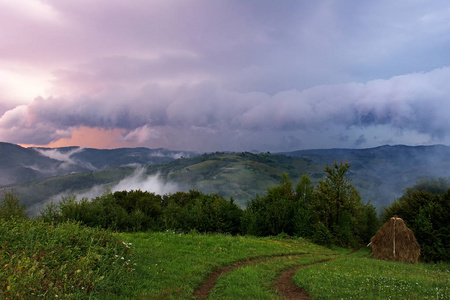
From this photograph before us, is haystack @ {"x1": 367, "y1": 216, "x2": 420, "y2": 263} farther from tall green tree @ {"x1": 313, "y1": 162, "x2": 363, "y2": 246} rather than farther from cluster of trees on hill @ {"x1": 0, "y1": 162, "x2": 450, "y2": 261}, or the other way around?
tall green tree @ {"x1": 313, "y1": 162, "x2": 363, "y2": 246}

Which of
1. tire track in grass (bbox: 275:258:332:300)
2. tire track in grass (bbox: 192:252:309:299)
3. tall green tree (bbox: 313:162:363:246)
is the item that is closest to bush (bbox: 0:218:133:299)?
tire track in grass (bbox: 192:252:309:299)

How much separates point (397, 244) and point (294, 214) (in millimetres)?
20057

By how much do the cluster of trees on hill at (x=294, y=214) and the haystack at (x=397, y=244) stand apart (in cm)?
787

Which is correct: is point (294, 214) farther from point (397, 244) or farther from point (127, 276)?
point (127, 276)

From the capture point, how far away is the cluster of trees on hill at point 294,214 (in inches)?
1350

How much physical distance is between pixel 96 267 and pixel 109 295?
6.03 ft

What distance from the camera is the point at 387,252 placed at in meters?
29.6

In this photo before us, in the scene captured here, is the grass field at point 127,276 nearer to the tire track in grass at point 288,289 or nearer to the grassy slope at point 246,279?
the grassy slope at point 246,279

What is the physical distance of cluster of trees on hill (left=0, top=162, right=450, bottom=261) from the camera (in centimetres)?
3428

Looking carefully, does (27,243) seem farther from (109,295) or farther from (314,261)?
(314,261)

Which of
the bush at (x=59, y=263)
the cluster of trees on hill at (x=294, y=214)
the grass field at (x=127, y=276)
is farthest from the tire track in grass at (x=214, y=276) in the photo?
the cluster of trees on hill at (x=294, y=214)

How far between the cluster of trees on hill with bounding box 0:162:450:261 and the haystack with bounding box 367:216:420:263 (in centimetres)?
787

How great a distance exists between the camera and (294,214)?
48125 mm

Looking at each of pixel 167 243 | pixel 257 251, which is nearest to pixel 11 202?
pixel 167 243
